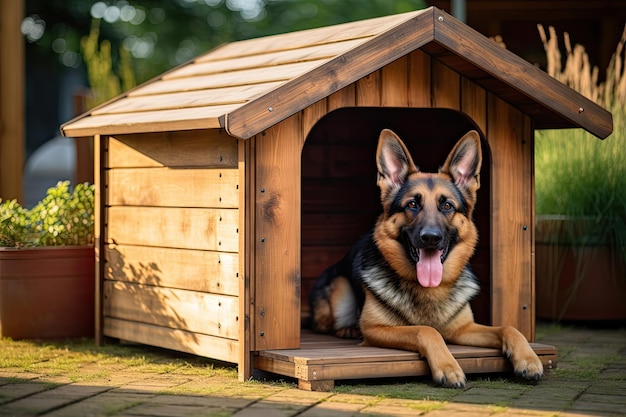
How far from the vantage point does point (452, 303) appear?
565cm

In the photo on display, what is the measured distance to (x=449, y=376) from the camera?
5031mm

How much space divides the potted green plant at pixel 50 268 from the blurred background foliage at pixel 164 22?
39.5ft

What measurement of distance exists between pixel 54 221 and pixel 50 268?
37 cm

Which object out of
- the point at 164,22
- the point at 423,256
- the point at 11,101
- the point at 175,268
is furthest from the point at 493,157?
the point at 164,22

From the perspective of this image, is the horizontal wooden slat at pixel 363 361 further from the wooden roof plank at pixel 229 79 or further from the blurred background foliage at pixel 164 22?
the blurred background foliage at pixel 164 22

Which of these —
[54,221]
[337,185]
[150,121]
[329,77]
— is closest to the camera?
[329,77]

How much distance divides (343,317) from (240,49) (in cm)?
201

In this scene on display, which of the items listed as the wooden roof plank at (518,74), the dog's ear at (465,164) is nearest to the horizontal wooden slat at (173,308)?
the dog's ear at (465,164)

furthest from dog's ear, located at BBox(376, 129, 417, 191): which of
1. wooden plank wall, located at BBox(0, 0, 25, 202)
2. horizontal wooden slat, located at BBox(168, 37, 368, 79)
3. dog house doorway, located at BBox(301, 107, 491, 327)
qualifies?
wooden plank wall, located at BBox(0, 0, 25, 202)

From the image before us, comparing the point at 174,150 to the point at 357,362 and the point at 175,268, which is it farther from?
the point at 357,362

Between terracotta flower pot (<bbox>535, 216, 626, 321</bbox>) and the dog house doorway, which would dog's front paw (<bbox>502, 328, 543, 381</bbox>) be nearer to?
the dog house doorway

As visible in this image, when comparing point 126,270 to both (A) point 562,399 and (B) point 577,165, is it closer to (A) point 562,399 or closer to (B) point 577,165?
Answer: (A) point 562,399

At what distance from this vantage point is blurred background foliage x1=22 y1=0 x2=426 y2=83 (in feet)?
62.3

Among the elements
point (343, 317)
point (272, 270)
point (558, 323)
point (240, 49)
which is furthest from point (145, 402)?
point (558, 323)
